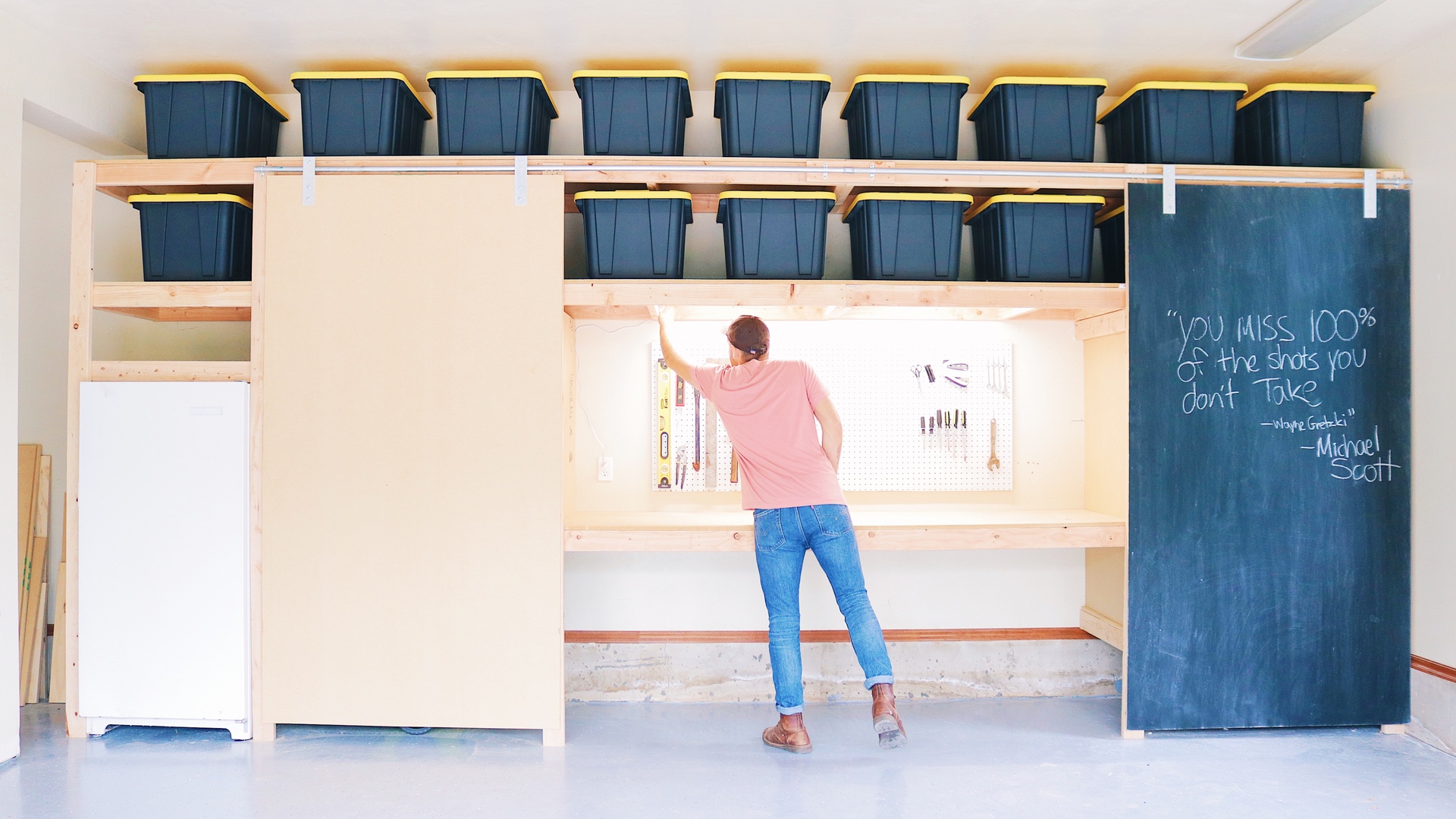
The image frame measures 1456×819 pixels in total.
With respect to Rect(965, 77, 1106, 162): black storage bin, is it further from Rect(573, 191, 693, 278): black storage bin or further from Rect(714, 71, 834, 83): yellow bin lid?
Rect(573, 191, 693, 278): black storage bin

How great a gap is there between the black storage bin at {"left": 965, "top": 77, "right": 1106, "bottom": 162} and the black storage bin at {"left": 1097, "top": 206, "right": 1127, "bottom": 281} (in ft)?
1.11

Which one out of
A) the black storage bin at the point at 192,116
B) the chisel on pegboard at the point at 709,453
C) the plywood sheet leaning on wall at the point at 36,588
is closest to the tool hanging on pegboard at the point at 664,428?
the chisel on pegboard at the point at 709,453

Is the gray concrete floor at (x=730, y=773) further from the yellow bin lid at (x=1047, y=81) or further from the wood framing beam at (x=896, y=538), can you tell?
the yellow bin lid at (x=1047, y=81)

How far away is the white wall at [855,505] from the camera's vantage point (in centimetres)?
343

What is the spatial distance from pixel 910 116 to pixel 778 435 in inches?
51.7

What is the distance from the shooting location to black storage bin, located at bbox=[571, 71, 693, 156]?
298 cm

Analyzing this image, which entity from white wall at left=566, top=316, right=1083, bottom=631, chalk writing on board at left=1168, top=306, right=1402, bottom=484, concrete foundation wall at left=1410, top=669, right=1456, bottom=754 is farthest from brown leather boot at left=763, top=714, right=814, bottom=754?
concrete foundation wall at left=1410, top=669, right=1456, bottom=754

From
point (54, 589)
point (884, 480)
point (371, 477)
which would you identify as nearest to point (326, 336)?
point (371, 477)

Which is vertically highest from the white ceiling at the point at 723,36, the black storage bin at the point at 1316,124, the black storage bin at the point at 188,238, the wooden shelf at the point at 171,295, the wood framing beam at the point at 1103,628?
the white ceiling at the point at 723,36

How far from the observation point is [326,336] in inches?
115

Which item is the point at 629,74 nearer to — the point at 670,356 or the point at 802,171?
the point at 802,171

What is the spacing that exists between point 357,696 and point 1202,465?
3.15 m

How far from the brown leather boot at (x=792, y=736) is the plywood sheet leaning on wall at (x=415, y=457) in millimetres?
785

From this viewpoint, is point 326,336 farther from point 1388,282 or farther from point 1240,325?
point 1388,282
